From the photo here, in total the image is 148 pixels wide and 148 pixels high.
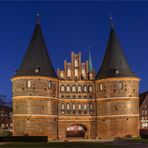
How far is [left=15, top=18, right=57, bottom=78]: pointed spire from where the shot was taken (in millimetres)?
83000

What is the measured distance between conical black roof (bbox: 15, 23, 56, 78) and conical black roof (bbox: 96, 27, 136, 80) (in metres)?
9.26

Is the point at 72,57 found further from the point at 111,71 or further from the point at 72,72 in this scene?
the point at 111,71

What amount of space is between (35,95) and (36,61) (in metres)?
6.20

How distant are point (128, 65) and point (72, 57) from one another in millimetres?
10428

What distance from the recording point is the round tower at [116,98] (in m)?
83.2

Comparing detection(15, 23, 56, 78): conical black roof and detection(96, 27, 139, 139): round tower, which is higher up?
detection(15, 23, 56, 78): conical black roof

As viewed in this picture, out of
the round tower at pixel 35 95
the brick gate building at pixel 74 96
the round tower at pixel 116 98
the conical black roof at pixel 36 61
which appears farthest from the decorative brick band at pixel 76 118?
the conical black roof at pixel 36 61

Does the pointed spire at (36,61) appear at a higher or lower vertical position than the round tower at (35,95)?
higher

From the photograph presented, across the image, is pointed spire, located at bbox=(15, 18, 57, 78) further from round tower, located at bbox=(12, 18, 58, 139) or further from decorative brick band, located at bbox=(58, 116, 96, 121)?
decorative brick band, located at bbox=(58, 116, 96, 121)

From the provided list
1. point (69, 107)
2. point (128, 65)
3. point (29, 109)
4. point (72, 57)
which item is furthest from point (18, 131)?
point (128, 65)

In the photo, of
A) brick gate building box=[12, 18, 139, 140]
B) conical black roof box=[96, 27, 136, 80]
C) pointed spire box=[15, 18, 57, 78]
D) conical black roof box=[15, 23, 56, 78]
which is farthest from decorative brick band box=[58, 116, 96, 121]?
conical black roof box=[15, 23, 56, 78]

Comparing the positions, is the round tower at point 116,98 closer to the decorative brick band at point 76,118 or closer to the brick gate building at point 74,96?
the brick gate building at point 74,96

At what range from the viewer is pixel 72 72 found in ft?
291

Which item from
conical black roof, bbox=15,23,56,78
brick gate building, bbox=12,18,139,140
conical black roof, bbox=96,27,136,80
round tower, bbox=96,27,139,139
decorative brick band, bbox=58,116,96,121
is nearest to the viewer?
brick gate building, bbox=12,18,139,140
